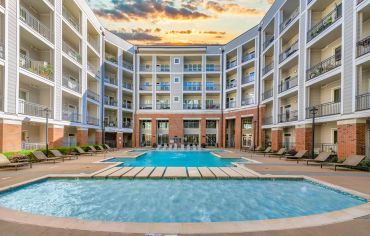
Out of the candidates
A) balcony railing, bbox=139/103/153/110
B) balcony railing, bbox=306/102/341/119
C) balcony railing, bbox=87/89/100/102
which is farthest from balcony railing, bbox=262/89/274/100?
balcony railing, bbox=87/89/100/102

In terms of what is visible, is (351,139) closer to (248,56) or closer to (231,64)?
(248,56)

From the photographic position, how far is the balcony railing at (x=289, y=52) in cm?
2277

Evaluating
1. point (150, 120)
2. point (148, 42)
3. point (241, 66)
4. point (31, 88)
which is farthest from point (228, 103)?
point (31, 88)

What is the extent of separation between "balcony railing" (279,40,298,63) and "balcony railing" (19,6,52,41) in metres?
22.9

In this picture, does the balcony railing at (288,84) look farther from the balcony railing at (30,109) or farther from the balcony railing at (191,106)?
the balcony railing at (30,109)

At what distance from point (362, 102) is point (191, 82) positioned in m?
28.8

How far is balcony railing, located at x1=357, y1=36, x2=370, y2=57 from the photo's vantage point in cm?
1317

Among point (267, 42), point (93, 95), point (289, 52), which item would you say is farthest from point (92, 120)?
point (267, 42)

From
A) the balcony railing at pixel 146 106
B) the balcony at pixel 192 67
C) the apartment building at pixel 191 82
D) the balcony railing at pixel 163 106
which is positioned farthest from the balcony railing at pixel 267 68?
the balcony railing at pixel 146 106

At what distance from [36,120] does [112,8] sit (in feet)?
66.8

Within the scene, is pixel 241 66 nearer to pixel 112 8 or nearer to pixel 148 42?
pixel 148 42

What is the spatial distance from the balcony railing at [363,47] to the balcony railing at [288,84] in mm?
8299

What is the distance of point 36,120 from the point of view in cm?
1742

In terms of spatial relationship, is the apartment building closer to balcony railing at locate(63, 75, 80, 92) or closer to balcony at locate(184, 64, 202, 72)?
balcony railing at locate(63, 75, 80, 92)
